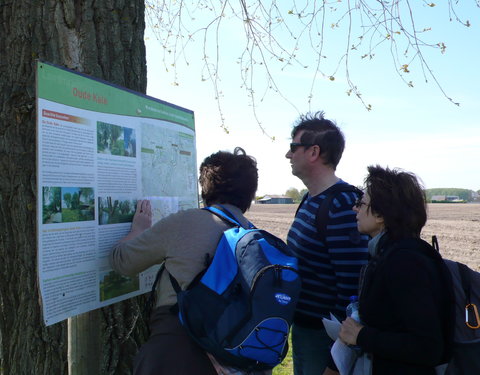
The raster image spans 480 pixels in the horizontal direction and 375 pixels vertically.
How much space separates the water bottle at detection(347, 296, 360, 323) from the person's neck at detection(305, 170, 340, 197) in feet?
2.04

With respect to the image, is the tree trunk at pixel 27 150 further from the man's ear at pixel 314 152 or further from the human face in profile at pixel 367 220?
the human face in profile at pixel 367 220

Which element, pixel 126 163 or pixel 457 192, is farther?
pixel 457 192

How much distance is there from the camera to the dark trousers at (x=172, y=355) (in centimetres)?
186

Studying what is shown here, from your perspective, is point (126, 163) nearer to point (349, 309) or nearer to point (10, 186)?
point (10, 186)

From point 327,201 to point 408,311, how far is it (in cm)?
80

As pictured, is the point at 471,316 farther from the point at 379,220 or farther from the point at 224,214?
the point at 224,214

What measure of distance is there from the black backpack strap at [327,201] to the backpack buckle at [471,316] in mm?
751

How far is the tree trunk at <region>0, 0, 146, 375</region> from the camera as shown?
87.6 inches

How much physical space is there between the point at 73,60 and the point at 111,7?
391mm

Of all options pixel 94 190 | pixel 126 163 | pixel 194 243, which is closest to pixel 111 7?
pixel 126 163

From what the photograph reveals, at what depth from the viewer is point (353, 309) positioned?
2107 mm

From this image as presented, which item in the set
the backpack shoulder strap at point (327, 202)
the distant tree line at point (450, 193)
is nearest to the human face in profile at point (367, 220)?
the backpack shoulder strap at point (327, 202)

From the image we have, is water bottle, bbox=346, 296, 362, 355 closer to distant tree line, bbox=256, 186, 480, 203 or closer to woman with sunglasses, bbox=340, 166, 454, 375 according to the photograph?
woman with sunglasses, bbox=340, 166, 454, 375

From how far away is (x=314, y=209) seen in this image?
8.25 ft
